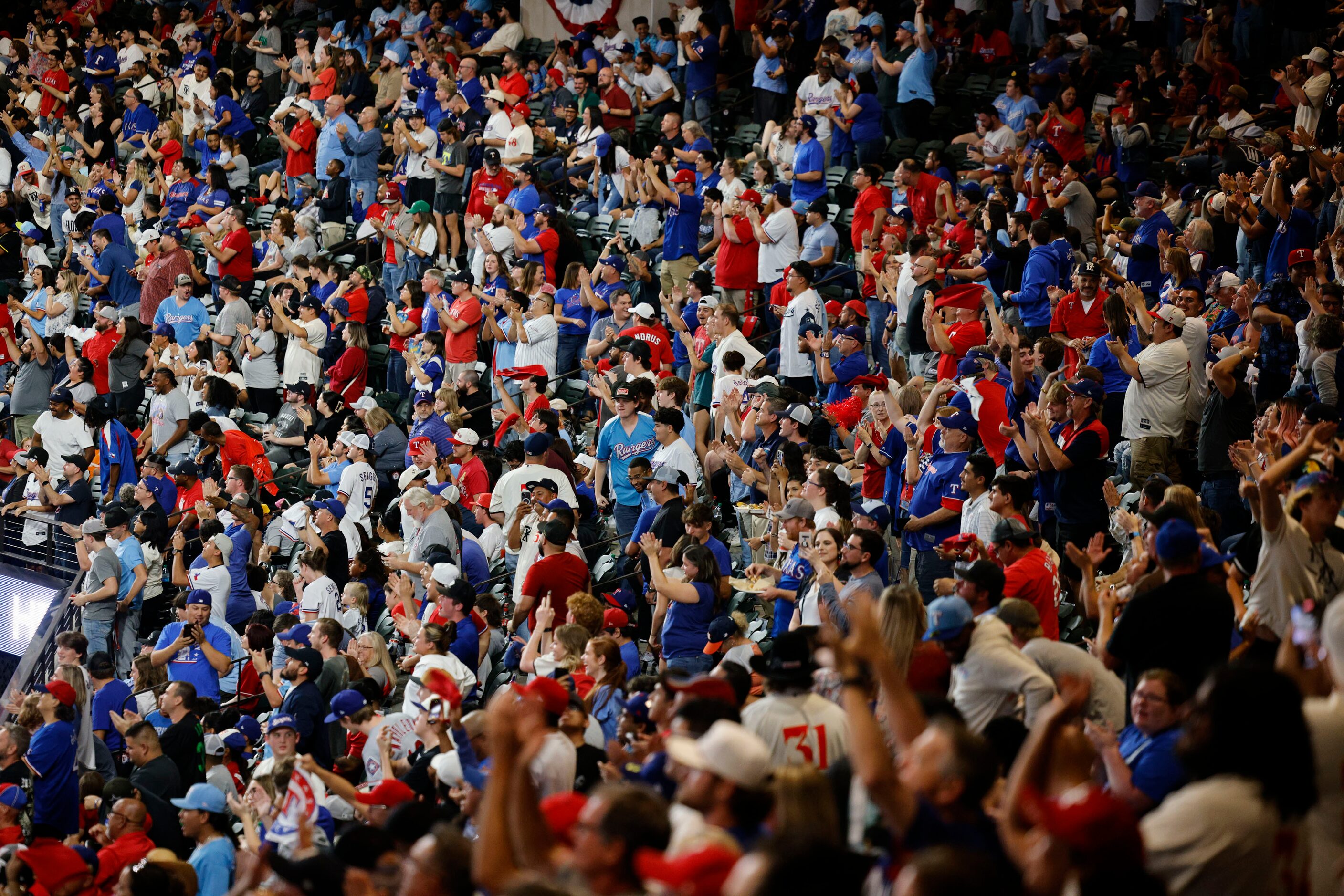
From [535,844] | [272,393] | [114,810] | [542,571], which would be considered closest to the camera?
[535,844]

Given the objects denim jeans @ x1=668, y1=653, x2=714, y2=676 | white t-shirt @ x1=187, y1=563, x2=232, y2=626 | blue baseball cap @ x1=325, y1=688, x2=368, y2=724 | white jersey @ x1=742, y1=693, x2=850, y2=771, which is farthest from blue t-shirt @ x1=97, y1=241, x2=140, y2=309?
white jersey @ x1=742, y1=693, x2=850, y2=771

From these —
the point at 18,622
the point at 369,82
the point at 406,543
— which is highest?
the point at 369,82

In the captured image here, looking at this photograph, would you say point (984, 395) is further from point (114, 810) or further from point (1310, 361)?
point (114, 810)

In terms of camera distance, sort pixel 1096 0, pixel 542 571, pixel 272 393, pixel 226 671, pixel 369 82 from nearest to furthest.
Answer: pixel 542 571 → pixel 226 671 → pixel 272 393 → pixel 1096 0 → pixel 369 82

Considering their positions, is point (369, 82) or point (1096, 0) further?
point (369, 82)

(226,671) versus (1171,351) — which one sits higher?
Answer: (1171,351)

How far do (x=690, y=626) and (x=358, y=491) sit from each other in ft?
14.3

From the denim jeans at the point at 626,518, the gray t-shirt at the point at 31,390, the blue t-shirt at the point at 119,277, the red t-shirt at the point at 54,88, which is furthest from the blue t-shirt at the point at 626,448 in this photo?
the red t-shirt at the point at 54,88

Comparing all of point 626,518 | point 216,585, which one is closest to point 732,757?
point 626,518

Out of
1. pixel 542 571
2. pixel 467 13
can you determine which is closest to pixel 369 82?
pixel 467 13

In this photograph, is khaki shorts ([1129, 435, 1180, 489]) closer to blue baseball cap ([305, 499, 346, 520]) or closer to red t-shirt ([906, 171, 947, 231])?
red t-shirt ([906, 171, 947, 231])

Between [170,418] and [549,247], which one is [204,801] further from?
[549,247]

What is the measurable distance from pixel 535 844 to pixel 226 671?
728cm

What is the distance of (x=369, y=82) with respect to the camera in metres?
19.7
